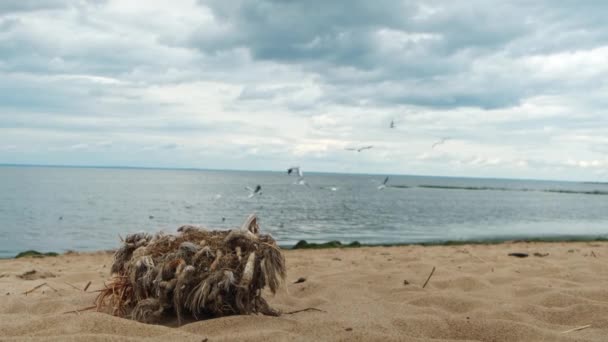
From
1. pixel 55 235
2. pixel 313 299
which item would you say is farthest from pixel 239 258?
pixel 55 235

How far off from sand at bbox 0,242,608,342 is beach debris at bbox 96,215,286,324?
0.20 meters

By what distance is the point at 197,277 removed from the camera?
406 cm

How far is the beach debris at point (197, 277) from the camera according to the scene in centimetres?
404

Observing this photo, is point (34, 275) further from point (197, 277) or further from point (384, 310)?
point (384, 310)

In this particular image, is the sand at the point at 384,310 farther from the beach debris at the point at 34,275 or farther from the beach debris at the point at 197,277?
the beach debris at the point at 197,277

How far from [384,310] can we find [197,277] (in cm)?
167

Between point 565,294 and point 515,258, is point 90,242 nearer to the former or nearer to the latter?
point 515,258

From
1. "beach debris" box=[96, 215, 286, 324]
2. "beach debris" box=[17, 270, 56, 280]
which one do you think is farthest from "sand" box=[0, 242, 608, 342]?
"beach debris" box=[96, 215, 286, 324]

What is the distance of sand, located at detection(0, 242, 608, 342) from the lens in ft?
12.0

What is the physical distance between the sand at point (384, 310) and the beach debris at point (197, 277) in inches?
7.7

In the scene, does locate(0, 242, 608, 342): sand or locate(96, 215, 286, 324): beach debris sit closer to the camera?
locate(0, 242, 608, 342): sand

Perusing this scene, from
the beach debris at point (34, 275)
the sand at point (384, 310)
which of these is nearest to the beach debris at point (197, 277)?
the sand at point (384, 310)

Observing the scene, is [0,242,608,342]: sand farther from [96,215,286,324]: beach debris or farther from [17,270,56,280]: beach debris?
[96,215,286,324]: beach debris

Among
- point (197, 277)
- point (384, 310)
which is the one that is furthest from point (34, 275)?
point (384, 310)
